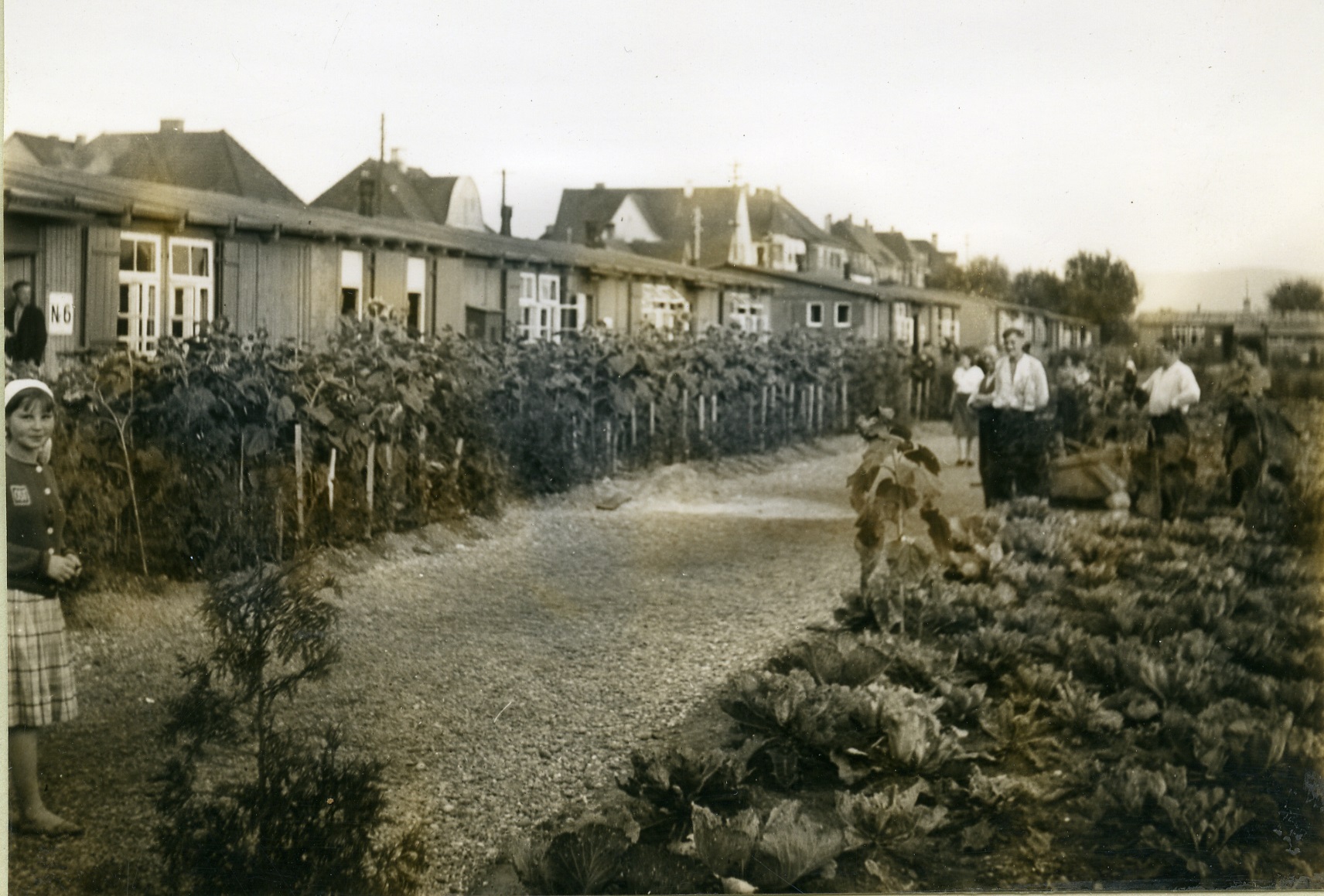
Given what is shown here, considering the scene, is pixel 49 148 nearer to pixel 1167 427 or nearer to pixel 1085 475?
pixel 1085 475

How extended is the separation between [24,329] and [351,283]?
0.82 meters

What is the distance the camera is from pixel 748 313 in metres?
3.38

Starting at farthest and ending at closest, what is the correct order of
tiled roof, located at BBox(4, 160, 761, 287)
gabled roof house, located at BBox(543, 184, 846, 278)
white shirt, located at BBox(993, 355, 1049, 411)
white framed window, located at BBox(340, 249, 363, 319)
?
white shirt, located at BBox(993, 355, 1049, 411) < gabled roof house, located at BBox(543, 184, 846, 278) < white framed window, located at BBox(340, 249, 363, 319) < tiled roof, located at BBox(4, 160, 761, 287)

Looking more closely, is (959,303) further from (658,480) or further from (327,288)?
(327,288)

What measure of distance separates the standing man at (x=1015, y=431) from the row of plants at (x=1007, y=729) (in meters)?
0.07

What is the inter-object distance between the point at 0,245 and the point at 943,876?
2.89 metres

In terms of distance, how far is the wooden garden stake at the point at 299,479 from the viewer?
3162mm

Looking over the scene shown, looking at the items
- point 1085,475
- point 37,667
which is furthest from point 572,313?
point 37,667

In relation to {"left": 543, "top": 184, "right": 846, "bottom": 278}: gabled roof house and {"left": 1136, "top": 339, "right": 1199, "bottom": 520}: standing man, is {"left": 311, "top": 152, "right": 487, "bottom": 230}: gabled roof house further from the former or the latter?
{"left": 1136, "top": 339, "right": 1199, "bottom": 520}: standing man

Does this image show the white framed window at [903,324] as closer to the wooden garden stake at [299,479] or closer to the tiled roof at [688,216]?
the tiled roof at [688,216]

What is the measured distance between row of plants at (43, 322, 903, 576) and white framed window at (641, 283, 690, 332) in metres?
0.04

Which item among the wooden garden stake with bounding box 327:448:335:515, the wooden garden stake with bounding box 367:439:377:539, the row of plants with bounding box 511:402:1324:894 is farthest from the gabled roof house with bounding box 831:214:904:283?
the wooden garden stake with bounding box 327:448:335:515

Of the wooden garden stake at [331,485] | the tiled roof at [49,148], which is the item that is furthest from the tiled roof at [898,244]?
the tiled roof at [49,148]

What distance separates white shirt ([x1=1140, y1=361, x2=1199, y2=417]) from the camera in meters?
3.45
